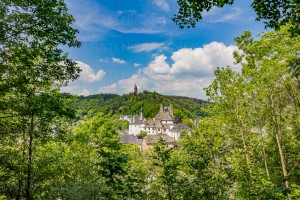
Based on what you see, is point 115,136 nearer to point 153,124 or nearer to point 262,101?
point 262,101

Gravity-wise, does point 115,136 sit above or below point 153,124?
above

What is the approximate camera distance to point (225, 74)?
53.6ft

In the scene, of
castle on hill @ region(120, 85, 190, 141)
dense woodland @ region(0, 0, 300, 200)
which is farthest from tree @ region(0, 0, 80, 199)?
castle on hill @ region(120, 85, 190, 141)

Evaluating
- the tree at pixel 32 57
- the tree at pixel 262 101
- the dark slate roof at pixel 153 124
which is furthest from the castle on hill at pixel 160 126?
the tree at pixel 32 57

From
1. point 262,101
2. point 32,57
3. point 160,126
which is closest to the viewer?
point 32,57

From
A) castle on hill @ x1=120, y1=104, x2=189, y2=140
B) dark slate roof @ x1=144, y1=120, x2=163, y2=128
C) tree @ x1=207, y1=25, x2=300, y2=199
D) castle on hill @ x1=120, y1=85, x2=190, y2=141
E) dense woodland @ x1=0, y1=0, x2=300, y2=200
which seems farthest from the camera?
dark slate roof @ x1=144, y1=120, x2=163, y2=128

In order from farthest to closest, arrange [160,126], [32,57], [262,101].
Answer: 1. [160,126]
2. [262,101]
3. [32,57]

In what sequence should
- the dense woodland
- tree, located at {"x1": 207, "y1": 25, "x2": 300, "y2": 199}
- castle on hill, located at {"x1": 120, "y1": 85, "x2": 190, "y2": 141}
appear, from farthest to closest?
castle on hill, located at {"x1": 120, "y1": 85, "x2": 190, "y2": 141}
tree, located at {"x1": 207, "y1": 25, "x2": 300, "y2": 199}
the dense woodland

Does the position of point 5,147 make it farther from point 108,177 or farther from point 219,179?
point 219,179

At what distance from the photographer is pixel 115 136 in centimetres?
2341

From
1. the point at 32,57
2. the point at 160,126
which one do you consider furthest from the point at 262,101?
the point at 160,126

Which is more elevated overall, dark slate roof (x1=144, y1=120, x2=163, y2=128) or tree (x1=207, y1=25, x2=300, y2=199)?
tree (x1=207, y1=25, x2=300, y2=199)

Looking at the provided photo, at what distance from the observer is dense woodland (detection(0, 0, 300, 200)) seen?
707 cm

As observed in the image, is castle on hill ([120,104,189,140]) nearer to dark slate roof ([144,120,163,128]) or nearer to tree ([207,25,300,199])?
dark slate roof ([144,120,163,128])
